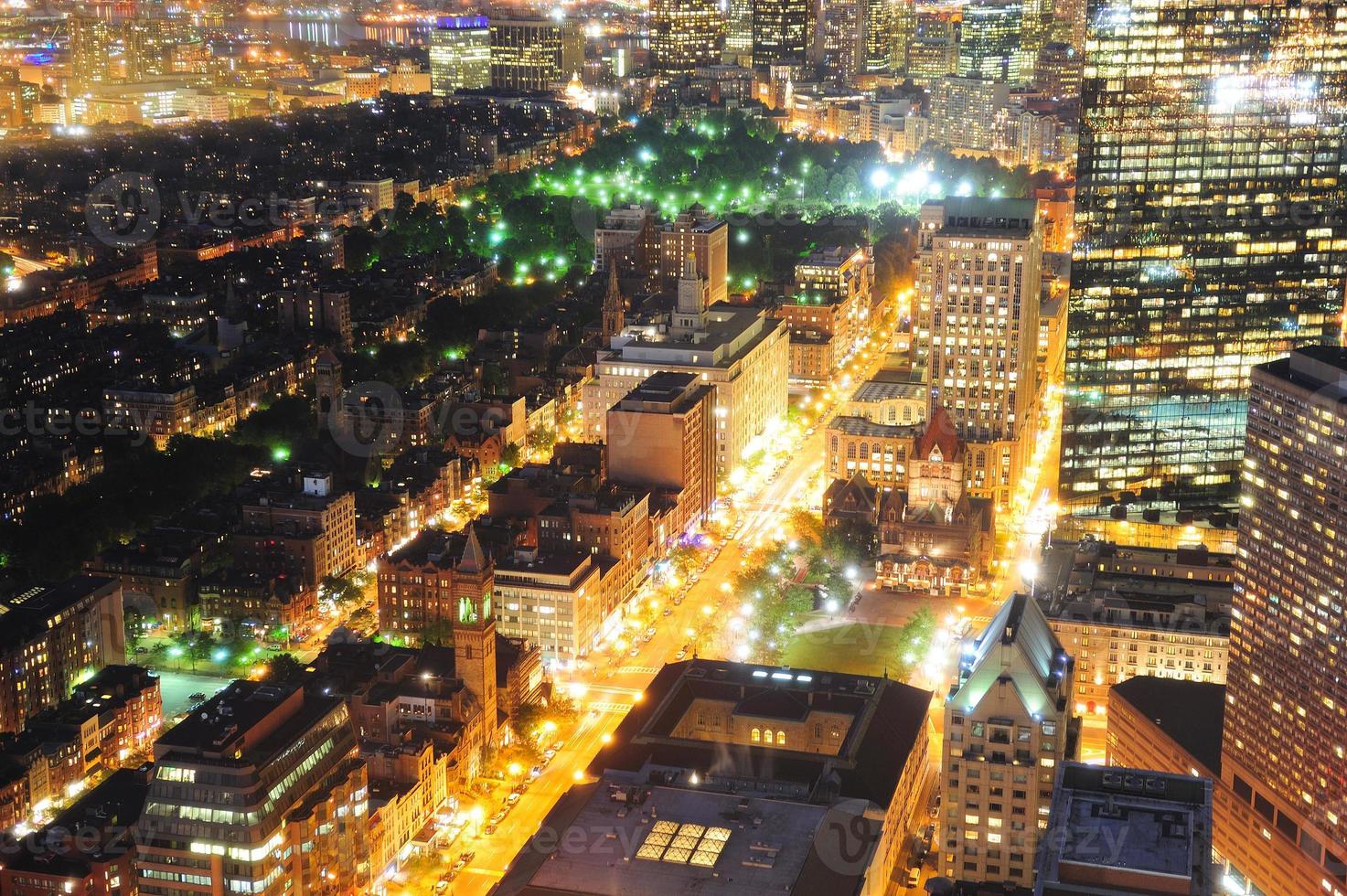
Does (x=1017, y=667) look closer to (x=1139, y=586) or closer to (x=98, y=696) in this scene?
(x=1139, y=586)

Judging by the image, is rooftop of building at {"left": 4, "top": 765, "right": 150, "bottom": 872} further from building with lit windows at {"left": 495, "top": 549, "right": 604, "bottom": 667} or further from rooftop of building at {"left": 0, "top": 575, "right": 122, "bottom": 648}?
building with lit windows at {"left": 495, "top": 549, "right": 604, "bottom": 667}

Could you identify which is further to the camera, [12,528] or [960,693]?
[12,528]

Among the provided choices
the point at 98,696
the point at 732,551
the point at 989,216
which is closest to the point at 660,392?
the point at 732,551

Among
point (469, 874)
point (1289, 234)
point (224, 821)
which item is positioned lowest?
point (469, 874)

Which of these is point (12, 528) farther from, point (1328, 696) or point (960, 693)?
point (1328, 696)

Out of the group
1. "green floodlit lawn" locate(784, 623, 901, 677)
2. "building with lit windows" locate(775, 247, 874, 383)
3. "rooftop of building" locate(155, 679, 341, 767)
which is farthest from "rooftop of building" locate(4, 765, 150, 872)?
"building with lit windows" locate(775, 247, 874, 383)

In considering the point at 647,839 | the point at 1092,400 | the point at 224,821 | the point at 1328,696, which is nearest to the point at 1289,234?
the point at 1092,400
